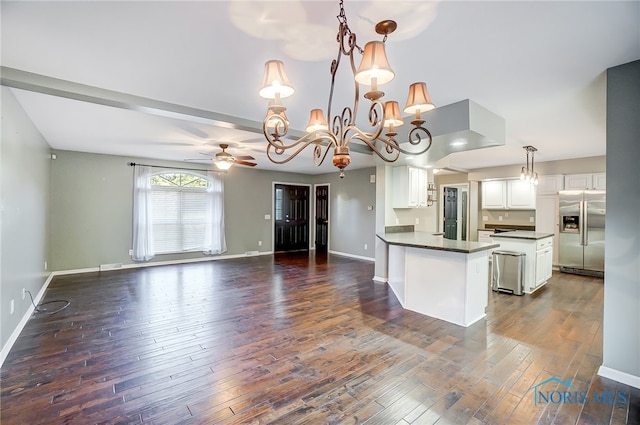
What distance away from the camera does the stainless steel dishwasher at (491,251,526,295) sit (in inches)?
185

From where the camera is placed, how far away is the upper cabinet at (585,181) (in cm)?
598

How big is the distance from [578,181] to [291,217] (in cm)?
696

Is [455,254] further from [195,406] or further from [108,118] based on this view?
[108,118]

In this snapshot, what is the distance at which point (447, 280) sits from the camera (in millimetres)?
3652

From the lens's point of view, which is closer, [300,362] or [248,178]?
[300,362]

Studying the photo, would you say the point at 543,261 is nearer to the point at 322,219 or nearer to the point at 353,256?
the point at 353,256

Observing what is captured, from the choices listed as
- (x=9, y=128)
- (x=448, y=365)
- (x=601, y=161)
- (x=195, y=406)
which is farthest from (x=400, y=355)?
(x=601, y=161)

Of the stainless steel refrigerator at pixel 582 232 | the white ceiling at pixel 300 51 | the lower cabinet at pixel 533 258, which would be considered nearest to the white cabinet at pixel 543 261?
the lower cabinet at pixel 533 258

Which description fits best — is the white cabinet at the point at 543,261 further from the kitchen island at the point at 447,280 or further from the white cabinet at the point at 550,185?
the kitchen island at the point at 447,280

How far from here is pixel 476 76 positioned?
2568mm

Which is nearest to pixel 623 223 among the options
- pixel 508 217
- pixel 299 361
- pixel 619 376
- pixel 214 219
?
pixel 619 376

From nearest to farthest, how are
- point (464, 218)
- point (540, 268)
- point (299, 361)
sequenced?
point (299, 361)
point (540, 268)
point (464, 218)

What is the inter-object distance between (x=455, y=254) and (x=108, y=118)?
4.62 meters

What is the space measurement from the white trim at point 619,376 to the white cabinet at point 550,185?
5210 millimetres
